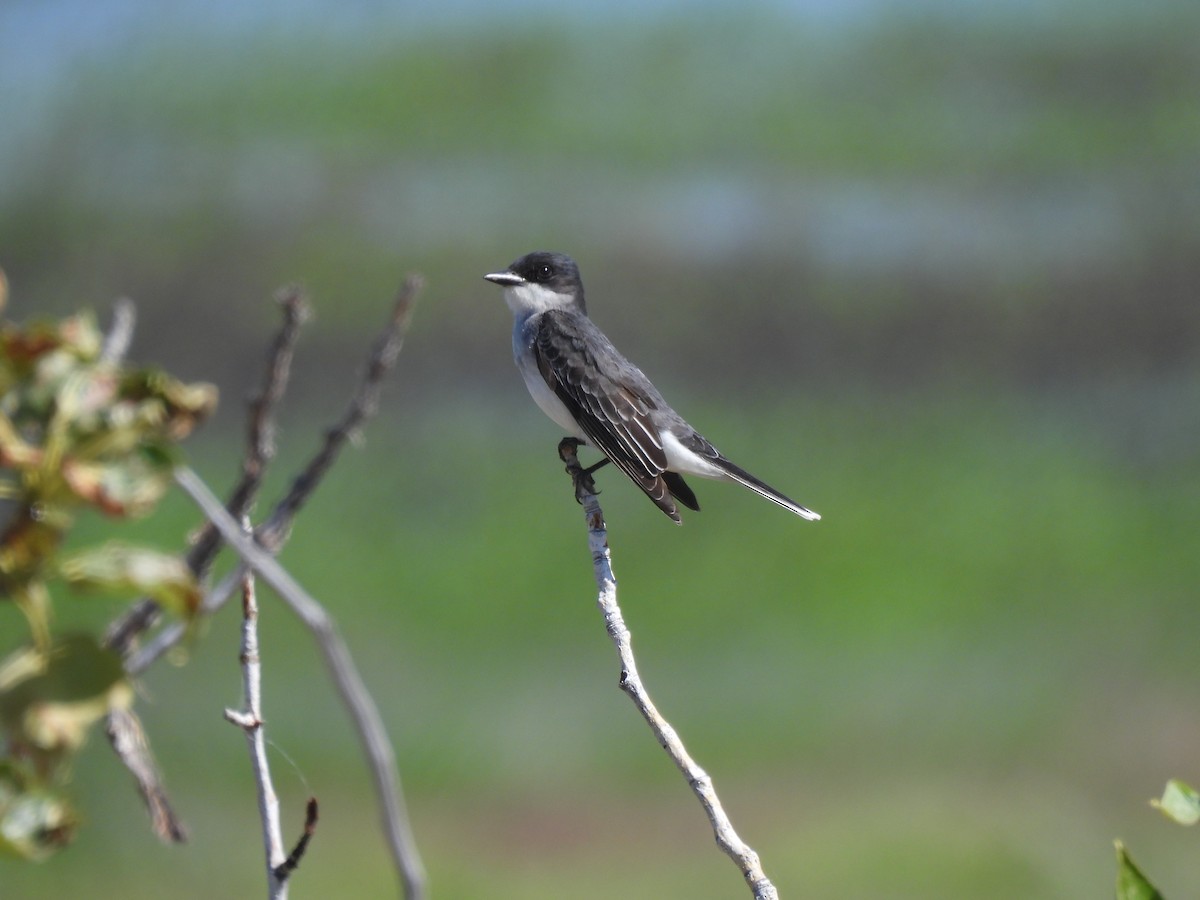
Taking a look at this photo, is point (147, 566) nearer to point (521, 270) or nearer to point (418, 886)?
point (418, 886)

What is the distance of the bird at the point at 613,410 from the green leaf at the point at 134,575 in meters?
1.98

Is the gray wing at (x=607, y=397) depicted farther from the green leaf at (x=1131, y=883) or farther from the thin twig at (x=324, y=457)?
the green leaf at (x=1131, y=883)

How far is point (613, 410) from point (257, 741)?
71.1 inches

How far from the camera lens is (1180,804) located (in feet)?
2.15

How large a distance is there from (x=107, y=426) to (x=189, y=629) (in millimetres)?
71

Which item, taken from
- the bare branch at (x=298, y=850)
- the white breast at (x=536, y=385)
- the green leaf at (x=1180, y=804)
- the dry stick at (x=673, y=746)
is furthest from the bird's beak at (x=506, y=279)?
the green leaf at (x=1180, y=804)

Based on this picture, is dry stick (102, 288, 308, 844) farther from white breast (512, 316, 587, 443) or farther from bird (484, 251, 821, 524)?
white breast (512, 316, 587, 443)

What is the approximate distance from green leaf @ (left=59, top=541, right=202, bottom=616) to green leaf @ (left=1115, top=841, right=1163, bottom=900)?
49 cm

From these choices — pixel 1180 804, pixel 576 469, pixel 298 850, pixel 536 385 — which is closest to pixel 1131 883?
pixel 1180 804

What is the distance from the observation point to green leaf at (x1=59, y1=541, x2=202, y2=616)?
383mm

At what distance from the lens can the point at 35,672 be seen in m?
0.39

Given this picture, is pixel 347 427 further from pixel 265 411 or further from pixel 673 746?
pixel 673 746

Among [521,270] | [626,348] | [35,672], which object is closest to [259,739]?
[35,672]

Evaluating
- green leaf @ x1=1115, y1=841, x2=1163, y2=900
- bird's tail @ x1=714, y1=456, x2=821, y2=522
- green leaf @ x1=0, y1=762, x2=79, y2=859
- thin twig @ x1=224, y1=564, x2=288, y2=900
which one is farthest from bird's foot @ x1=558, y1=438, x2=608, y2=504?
green leaf @ x1=0, y1=762, x2=79, y2=859
